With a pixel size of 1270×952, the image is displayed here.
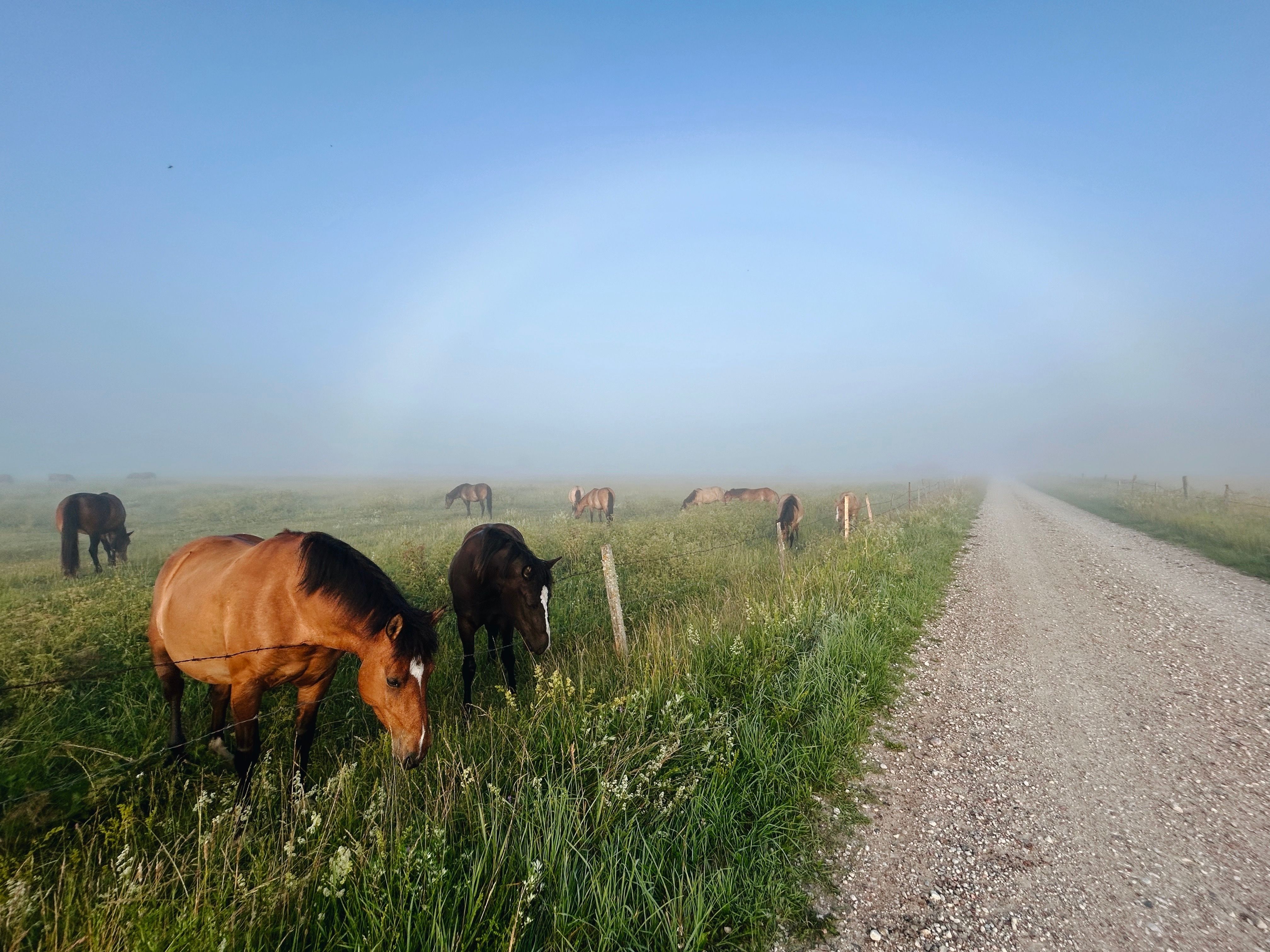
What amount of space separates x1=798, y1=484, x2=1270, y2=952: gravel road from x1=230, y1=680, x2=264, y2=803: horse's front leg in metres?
3.91

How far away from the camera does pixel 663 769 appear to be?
3455mm

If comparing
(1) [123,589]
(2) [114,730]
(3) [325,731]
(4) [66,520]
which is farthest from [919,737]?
(4) [66,520]

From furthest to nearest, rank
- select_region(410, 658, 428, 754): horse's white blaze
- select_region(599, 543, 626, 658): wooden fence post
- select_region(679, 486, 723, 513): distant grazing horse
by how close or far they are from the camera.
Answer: select_region(679, 486, 723, 513): distant grazing horse < select_region(599, 543, 626, 658): wooden fence post < select_region(410, 658, 428, 754): horse's white blaze

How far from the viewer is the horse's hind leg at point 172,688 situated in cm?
426

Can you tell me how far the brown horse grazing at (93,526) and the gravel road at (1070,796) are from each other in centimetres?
1778

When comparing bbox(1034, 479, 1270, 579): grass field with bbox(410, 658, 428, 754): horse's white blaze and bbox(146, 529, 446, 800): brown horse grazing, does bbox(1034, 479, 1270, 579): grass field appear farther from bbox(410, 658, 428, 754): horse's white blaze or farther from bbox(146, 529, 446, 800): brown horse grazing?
bbox(146, 529, 446, 800): brown horse grazing

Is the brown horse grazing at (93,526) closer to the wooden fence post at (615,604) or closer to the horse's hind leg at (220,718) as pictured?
the horse's hind leg at (220,718)

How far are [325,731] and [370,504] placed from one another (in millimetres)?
30324

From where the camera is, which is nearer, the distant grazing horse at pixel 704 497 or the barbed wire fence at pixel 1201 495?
the barbed wire fence at pixel 1201 495

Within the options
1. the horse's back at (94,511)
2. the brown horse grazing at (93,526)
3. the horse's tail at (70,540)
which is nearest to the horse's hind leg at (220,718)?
the brown horse grazing at (93,526)

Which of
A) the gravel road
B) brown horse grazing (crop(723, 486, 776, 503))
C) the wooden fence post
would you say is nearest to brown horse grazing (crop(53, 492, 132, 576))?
the wooden fence post

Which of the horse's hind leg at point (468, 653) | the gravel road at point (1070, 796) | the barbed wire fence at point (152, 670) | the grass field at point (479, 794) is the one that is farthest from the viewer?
the horse's hind leg at point (468, 653)

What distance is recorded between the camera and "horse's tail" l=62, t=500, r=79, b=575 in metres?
12.4

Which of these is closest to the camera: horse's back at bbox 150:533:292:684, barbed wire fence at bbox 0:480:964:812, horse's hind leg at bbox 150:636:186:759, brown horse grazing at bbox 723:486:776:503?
barbed wire fence at bbox 0:480:964:812
